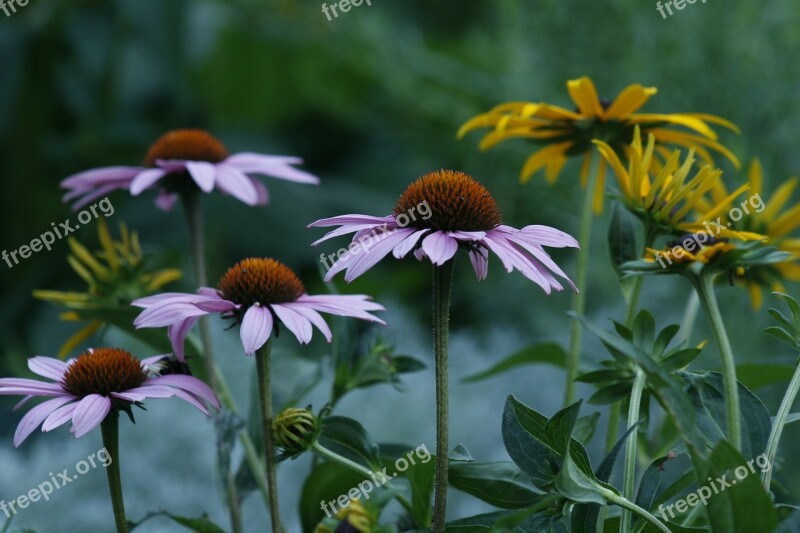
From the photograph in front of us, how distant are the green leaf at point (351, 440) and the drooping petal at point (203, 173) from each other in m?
0.18

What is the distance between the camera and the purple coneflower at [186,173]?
562 millimetres

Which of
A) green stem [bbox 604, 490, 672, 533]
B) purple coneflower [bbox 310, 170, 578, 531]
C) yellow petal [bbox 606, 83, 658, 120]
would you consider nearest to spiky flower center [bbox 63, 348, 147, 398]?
purple coneflower [bbox 310, 170, 578, 531]

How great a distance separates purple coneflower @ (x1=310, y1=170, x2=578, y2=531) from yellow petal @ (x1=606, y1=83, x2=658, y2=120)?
16cm

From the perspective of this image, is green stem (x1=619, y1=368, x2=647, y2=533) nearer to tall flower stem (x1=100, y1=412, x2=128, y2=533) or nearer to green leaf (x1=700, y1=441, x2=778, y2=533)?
green leaf (x1=700, y1=441, x2=778, y2=533)

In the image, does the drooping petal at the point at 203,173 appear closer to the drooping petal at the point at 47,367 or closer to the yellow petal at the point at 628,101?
the drooping petal at the point at 47,367

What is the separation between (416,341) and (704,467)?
70 cm

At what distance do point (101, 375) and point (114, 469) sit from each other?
41 millimetres

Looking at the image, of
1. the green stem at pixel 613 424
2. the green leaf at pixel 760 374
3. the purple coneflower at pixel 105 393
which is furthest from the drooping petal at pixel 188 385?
the green leaf at pixel 760 374

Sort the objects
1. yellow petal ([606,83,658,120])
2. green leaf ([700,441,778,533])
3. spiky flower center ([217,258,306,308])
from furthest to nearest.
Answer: yellow petal ([606,83,658,120]), spiky flower center ([217,258,306,308]), green leaf ([700,441,778,533])

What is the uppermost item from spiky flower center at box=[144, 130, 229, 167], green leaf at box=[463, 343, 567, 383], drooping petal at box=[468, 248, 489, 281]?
spiky flower center at box=[144, 130, 229, 167]

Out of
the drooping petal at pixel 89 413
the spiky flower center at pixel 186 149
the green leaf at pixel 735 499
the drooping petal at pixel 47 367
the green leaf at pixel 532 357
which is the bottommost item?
the green leaf at pixel 735 499

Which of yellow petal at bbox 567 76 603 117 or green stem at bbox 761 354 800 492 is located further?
yellow petal at bbox 567 76 603 117

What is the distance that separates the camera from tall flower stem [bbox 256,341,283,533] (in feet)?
1.30

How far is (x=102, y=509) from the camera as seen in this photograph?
0.73 m
